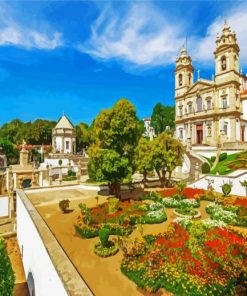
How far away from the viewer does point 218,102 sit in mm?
43312

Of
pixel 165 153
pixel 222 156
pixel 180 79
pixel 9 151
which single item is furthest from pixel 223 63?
pixel 9 151

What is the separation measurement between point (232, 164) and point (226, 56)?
23.5m

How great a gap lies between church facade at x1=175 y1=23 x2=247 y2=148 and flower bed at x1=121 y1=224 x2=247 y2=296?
98.3 feet

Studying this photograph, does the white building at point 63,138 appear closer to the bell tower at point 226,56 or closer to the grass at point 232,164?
the bell tower at point 226,56

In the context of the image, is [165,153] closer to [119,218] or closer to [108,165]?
[108,165]

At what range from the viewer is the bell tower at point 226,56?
4119cm

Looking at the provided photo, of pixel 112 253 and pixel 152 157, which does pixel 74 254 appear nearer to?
pixel 112 253

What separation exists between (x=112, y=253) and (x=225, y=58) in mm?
43315

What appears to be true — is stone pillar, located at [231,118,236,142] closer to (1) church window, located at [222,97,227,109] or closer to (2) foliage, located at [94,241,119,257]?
(1) church window, located at [222,97,227,109]

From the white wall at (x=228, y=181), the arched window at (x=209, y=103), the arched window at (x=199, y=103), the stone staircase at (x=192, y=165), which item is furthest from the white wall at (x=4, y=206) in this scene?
the arched window at (x=199, y=103)

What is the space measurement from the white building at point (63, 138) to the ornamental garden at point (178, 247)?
40.3 metres

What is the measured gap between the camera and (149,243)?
10.7 meters

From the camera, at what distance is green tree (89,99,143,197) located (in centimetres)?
1823

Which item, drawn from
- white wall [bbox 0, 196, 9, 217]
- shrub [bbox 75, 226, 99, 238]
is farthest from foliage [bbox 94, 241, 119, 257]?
white wall [bbox 0, 196, 9, 217]
